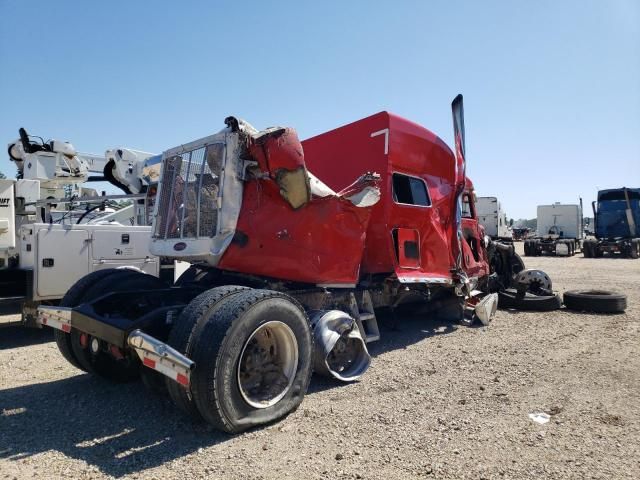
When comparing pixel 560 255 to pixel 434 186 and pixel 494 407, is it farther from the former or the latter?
pixel 494 407

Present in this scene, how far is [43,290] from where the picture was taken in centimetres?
684

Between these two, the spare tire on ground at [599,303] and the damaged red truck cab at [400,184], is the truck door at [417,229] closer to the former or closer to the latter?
the damaged red truck cab at [400,184]

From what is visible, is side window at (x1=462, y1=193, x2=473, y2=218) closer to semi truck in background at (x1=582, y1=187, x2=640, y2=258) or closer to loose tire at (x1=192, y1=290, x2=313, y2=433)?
loose tire at (x1=192, y1=290, x2=313, y2=433)

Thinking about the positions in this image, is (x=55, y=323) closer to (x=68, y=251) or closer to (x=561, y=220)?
(x=68, y=251)

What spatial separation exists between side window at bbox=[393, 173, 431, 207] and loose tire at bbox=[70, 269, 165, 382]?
338cm

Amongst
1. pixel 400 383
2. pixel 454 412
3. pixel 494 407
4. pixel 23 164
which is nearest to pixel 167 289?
Answer: pixel 400 383

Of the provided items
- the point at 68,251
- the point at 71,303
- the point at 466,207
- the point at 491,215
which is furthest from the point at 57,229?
the point at 491,215

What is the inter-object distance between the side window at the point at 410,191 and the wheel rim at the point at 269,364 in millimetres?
2984

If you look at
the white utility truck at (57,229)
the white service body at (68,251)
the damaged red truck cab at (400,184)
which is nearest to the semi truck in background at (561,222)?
the damaged red truck cab at (400,184)

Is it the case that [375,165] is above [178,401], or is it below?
above

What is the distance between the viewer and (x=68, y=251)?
23.3ft

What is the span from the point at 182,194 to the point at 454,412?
3407 mm

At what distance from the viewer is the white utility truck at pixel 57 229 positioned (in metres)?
6.86

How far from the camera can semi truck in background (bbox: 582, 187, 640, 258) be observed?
26203 mm
